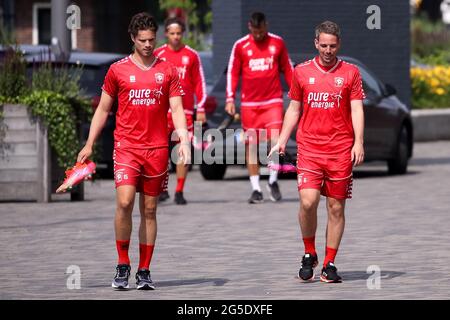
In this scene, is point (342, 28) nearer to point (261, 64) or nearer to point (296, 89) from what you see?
point (261, 64)

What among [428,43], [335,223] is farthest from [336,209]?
[428,43]

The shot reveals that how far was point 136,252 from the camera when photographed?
12.8 meters

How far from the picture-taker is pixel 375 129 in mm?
21375

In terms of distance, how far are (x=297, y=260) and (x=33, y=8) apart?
114 feet

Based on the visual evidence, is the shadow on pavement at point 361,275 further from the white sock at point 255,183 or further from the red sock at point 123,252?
the white sock at point 255,183

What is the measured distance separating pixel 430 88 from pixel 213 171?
37.7 ft

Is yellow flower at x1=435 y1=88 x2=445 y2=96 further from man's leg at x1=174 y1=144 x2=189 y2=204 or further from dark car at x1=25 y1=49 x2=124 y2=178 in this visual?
man's leg at x1=174 y1=144 x2=189 y2=204

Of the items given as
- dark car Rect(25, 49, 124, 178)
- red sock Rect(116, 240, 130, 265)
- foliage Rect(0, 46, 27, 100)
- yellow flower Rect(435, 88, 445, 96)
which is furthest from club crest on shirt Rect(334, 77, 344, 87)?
yellow flower Rect(435, 88, 445, 96)

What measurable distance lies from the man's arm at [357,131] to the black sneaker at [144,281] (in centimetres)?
159

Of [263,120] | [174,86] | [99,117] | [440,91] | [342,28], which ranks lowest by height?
[440,91]

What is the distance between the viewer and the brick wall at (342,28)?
78.0 feet

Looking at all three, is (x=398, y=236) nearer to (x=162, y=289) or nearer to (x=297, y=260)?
(x=297, y=260)

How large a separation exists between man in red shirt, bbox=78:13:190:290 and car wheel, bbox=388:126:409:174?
37.6ft

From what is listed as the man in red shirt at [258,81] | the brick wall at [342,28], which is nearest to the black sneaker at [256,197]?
the man in red shirt at [258,81]
